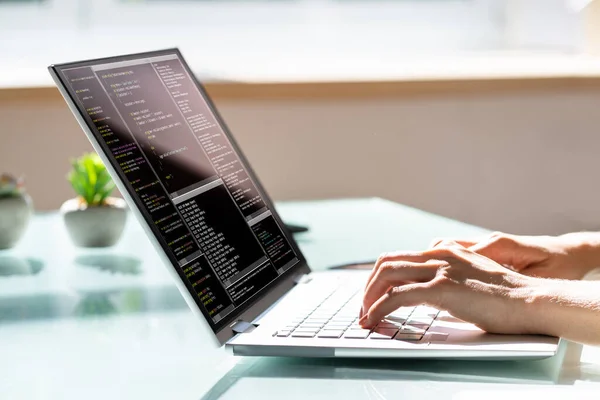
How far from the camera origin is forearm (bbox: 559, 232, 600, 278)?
1.21 meters

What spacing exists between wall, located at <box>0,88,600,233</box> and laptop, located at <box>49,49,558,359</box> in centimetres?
196

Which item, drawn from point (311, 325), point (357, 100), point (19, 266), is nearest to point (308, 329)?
point (311, 325)

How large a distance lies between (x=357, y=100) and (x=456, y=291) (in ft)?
7.69

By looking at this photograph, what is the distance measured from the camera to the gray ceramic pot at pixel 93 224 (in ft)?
4.98

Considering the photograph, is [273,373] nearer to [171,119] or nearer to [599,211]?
[171,119]

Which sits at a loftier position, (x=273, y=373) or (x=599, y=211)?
(x=273, y=373)

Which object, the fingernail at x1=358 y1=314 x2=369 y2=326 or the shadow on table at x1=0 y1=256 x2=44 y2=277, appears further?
the shadow on table at x1=0 y1=256 x2=44 y2=277

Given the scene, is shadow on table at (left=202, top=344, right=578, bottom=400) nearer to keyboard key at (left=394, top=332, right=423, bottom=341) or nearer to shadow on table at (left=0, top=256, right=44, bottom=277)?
keyboard key at (left=394, top=332, right=423, bottom=341)

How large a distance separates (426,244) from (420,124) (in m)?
1.74

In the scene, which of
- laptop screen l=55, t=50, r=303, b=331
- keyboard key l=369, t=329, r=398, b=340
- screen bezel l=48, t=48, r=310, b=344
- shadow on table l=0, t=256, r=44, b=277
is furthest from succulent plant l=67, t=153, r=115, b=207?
keyboard key l=369, t=329, r=398, b=340

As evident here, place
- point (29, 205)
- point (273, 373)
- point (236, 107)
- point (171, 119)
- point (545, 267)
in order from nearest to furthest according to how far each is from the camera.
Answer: point (273, 373), point (171, 119), point (545, 267), point (29, 205), point (236, 107)

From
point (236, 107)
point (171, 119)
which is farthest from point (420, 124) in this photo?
point (171, 119)

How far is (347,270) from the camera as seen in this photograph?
122cm

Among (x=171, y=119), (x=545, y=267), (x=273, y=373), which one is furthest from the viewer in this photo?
(x=545, y=267)
